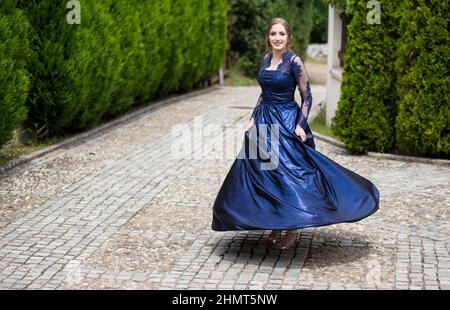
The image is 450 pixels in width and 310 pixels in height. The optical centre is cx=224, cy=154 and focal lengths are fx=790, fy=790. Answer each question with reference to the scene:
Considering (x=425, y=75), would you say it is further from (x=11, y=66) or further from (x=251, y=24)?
(x=251, y=24)

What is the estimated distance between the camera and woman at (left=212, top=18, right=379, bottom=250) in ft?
19.9

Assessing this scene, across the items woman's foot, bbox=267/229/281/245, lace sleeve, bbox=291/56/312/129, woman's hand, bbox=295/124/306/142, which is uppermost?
lace sleeve, bbox=291/56/312/129

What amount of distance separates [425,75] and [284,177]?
15.3 ft

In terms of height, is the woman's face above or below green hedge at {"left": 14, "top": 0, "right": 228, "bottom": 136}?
above

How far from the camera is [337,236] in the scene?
7.07 m

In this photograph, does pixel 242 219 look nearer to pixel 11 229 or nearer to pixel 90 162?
pixel 11 229

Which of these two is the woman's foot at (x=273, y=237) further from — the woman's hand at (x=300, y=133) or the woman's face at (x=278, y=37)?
the woman's face at (x=278, y=37)

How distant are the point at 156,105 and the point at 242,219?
9833 millimetres

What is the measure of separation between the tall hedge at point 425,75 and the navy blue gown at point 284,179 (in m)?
4.02

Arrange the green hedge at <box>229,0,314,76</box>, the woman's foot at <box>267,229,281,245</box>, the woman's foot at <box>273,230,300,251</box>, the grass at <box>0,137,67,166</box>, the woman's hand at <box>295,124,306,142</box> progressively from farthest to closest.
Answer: the green hedge at <box>229,0,314,76</box>, the grass at <box>0,137,67,166</box>, the woman's foot at <box>267,229,281,245</box>, the woman's foot at <box>273,230,300,251</box>, the woman's hand at <box>295,124,306,142</box>

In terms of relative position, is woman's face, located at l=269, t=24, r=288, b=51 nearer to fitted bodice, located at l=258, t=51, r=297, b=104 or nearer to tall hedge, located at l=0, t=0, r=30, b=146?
fitted bodice, located at l=258, t=51, r=297, b=104

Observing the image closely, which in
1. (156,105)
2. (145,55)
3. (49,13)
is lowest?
(156,105)

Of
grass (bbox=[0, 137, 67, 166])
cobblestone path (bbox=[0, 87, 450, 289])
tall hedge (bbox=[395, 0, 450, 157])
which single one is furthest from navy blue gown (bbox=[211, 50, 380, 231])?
grass (bbox=[0, 137, 67, 166])
